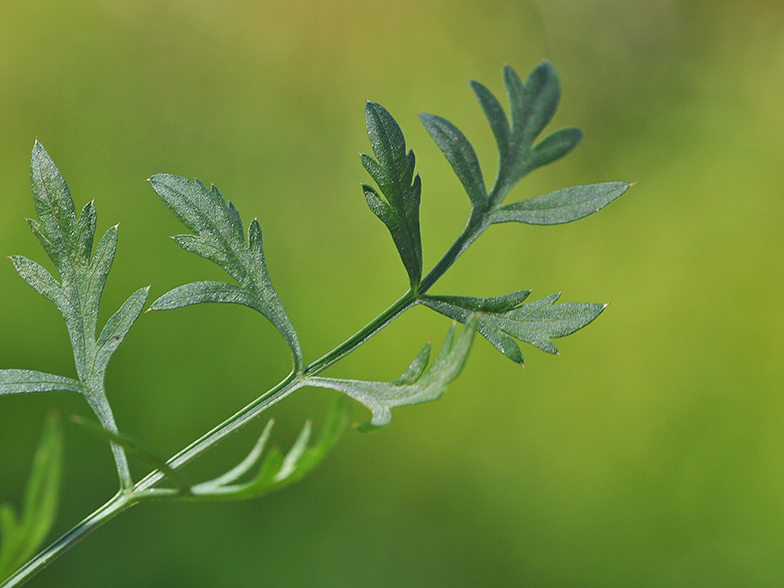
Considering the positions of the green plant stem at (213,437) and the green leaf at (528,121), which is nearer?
the green plant stem at (213,437)

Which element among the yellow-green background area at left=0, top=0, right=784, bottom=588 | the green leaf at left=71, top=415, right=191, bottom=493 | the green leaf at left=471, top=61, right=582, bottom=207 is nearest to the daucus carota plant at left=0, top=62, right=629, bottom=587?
the green leaf at left=471, top=61, right=582, bottom=207

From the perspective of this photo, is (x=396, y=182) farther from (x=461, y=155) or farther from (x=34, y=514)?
(x=34, y=514)

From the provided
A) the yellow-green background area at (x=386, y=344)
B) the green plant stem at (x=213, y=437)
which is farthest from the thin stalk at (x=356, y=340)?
the yellow-green background area at (x=386, y=344)

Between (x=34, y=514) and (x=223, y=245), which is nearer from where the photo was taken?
(x=34, y=514)

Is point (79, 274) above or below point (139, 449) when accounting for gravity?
above

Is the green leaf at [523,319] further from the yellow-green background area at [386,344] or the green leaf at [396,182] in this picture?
the yellow-green background area at [386,344]

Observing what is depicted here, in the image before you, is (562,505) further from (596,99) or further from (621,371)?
(596,99)

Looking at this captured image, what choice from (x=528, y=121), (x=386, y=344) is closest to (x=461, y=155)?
(x=528, y=121)
